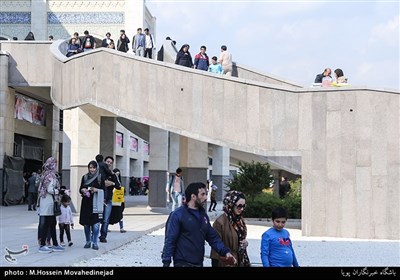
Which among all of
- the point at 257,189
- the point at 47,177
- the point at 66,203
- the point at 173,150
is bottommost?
the point at 66,203

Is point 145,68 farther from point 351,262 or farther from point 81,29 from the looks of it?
point 81,29

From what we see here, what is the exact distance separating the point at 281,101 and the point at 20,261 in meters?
8.95

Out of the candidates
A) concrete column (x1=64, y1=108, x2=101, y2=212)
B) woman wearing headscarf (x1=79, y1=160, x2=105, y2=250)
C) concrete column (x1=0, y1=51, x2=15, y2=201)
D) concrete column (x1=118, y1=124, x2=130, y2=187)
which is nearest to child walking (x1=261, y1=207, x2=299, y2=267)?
woman wearing headscarf (x1=79, y1=160, x2=105, y2=250)

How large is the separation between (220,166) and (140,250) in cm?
2558

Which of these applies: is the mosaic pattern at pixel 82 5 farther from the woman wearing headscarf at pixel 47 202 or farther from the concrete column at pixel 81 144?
the woman wearing headscarf at pixel 47 202

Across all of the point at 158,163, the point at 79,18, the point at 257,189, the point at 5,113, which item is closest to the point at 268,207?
the point at 257,189

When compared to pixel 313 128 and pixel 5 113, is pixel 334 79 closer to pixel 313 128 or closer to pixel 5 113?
pixel 313 128

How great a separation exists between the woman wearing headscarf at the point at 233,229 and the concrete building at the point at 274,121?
9877mm

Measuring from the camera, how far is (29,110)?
30.4 m

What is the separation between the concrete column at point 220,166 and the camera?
38.7m

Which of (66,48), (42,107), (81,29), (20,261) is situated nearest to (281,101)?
(20,261)

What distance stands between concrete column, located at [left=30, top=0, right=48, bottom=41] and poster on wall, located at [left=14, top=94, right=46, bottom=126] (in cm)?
540

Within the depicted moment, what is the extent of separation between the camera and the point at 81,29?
36031mm

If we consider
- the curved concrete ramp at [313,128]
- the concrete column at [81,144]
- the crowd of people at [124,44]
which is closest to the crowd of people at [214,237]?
the curved concrete ramp at [313,128]
